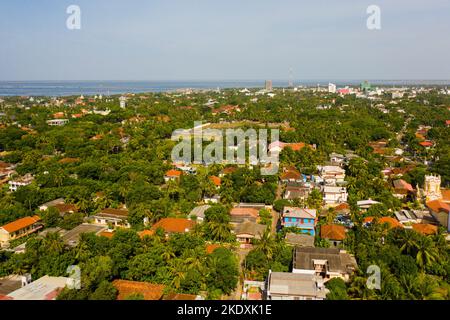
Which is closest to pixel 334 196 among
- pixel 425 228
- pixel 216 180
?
pixel 425 228

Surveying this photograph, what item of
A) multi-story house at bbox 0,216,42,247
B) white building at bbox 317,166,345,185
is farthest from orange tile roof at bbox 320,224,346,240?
multi-story house at bbox 0,216,42,247

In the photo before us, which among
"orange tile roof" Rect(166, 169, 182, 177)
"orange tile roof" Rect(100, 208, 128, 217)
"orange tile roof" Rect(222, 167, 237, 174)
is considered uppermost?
"orange tile roof" Rect(222, 167, 237, 174)

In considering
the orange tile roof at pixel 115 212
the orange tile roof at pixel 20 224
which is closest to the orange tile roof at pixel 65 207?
the orange tile roof at pixel 20 224

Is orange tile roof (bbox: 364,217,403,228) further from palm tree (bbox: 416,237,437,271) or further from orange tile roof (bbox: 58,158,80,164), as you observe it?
orange tile roof (bbox: 58,158,80,164)

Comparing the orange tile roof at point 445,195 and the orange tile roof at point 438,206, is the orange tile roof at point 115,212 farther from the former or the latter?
the orange tile roof at point 445,195

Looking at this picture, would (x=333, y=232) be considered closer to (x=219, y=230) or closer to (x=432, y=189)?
(x=219, y=230)

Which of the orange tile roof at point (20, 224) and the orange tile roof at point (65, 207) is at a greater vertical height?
the orange tile roof at point (65, 207)
